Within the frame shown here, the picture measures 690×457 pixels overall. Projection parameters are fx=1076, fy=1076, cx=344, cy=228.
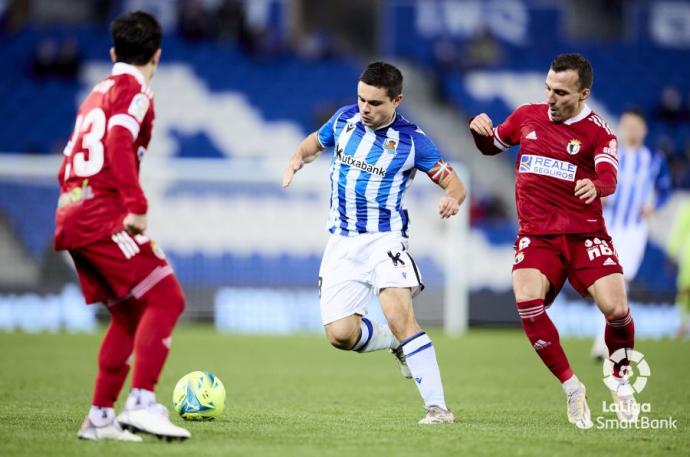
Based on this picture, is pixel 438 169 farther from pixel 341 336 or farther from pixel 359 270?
pixel 341 336

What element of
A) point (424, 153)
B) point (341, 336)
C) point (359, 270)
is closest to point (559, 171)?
point (424, 153)

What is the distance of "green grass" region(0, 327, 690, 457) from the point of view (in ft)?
18.5

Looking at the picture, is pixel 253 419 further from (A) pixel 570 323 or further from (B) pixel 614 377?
(A) pixel 570 323

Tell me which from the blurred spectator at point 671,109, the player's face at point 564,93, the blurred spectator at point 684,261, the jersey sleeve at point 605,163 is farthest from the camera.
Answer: the blurred spectator at point 671,109

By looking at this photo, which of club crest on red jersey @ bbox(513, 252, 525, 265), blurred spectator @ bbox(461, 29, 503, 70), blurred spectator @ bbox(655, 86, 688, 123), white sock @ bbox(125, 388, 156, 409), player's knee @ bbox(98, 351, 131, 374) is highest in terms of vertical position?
blurred spectator @ bbox(461, 29, 503, 70)

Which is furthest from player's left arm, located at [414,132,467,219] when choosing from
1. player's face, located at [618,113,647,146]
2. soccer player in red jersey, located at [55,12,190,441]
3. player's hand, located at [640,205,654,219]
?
player's hand, located at [640,205,654,219]

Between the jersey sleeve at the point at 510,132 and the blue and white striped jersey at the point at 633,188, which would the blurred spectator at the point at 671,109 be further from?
the jersey sleeve at the point at 510,132

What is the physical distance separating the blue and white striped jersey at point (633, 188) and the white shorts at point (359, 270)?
16.8 feet

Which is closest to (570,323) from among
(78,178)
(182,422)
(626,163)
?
(626,163)

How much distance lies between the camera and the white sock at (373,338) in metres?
7.50

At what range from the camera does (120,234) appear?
5598mm

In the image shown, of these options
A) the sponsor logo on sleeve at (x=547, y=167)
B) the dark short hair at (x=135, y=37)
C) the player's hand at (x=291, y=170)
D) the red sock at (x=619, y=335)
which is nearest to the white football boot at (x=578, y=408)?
the red sock at (x=619, y=335)

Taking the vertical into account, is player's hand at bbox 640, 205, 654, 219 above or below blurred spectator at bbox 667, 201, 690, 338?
above

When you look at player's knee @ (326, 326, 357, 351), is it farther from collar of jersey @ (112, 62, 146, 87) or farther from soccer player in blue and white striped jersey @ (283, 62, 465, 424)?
collar of jersey @ (112, 62, 146, 87)
